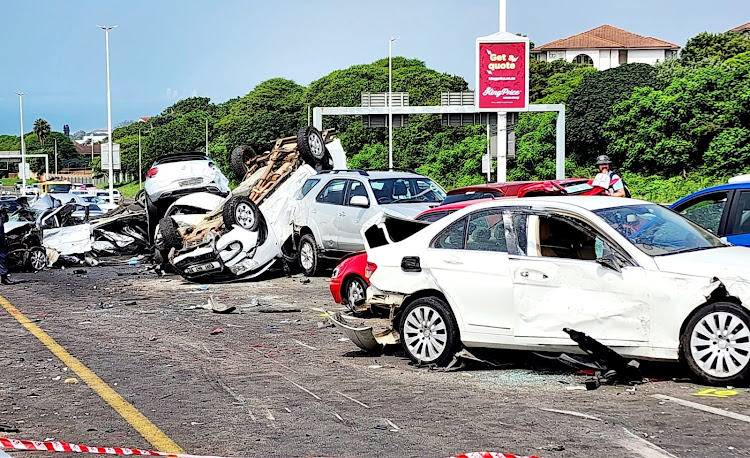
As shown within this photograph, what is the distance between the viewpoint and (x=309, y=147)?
19125 mm

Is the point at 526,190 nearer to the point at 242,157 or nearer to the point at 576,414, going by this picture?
the point at 242,157

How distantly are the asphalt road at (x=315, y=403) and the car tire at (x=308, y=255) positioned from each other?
5.77 metres

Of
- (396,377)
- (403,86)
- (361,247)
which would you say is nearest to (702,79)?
(403,86)

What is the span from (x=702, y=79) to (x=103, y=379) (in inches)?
1912

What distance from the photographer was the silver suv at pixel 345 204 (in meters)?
16.8

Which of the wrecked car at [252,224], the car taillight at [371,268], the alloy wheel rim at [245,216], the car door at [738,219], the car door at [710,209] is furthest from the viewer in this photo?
the alloy wheel rim at [245,216]

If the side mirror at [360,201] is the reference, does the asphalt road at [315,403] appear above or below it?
below

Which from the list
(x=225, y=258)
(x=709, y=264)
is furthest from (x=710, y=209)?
(x=225, y=258)

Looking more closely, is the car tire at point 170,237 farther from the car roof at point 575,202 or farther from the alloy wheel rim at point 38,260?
the car roof at point 575,202

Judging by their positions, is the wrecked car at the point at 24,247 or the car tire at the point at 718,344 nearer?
the car tire at the point at 718,344

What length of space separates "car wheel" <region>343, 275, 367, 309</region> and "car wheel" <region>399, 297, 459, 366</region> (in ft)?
10.2

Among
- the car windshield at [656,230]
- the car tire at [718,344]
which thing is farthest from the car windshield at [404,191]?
the car tire at [718,344]

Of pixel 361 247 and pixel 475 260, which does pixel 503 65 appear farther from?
pixel 475 260

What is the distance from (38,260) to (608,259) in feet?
56.1
